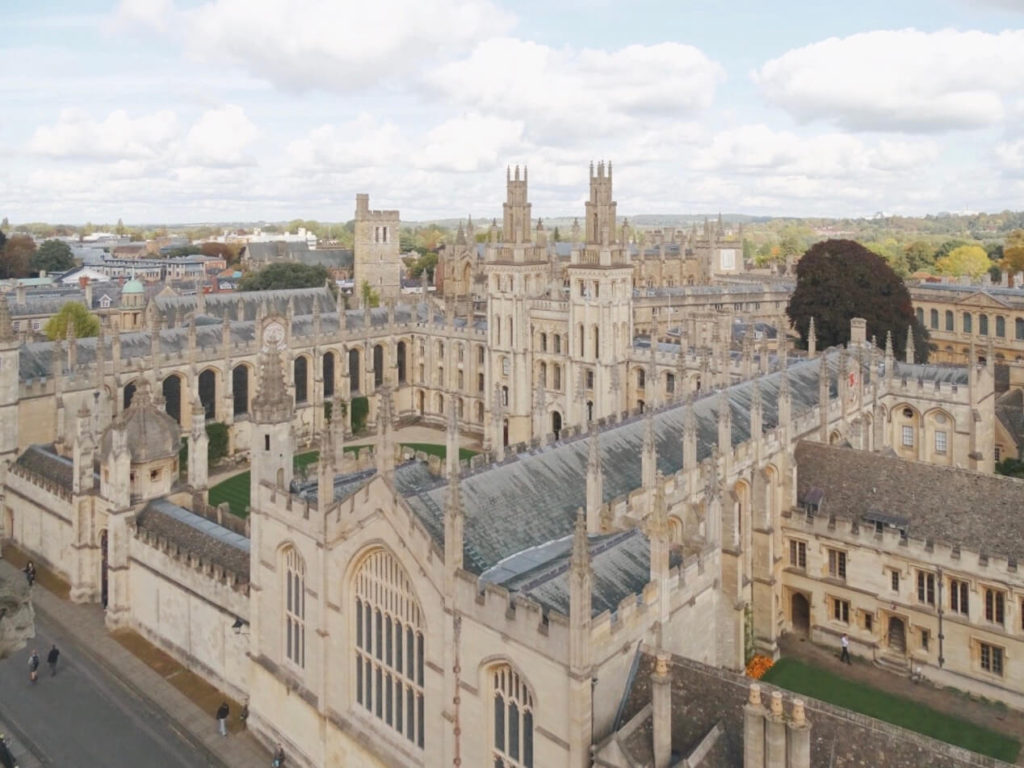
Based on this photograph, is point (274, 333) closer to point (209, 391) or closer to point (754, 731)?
point (209, 391)

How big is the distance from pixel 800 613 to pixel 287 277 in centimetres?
7349

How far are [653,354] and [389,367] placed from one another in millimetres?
22869

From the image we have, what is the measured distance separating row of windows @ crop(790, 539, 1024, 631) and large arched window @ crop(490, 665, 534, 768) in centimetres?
1617

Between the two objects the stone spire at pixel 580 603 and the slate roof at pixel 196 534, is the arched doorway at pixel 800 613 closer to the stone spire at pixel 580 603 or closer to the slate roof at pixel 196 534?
the stone spire at pixel 580 603

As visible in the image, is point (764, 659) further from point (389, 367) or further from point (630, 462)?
point (389, 367)

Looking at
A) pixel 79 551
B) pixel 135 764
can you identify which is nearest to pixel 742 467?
pixel 135 764

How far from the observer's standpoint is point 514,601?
1688 centimetres

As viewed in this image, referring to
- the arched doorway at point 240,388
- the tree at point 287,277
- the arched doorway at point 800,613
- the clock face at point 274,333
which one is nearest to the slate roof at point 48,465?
the arched doorway at point 240,388

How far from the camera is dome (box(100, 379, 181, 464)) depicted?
30531mm

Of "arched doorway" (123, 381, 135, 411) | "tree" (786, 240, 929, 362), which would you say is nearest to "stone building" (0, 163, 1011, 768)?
"arched doorway" (123, 381, 135, 411)

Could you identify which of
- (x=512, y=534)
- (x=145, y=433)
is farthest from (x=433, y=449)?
(x=512, y=534)

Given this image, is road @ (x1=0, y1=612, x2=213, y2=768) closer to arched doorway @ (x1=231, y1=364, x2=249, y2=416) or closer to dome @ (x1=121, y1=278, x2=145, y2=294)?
arched doorway @ (x1=231, y1=364, x2=249, y2=416)

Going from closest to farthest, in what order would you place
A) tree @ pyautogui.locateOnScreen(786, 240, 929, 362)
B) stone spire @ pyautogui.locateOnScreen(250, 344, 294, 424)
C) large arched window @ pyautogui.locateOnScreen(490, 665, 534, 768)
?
large arched window @ pyautogui.locateOnScreen(490, 665, 534, 768) < stone spire @ pyautogui.locateOnScreen(250, 344, 294, 424) < tree @ pyautogui.locateOnScreen(786, 240, 929, 362)

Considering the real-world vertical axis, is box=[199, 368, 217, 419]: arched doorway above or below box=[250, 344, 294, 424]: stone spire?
below
